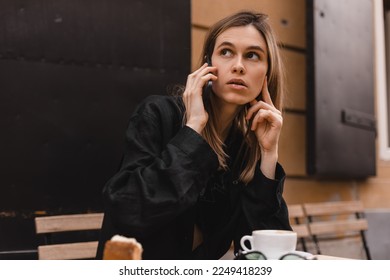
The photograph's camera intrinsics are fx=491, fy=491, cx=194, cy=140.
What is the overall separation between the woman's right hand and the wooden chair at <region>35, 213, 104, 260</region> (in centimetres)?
67

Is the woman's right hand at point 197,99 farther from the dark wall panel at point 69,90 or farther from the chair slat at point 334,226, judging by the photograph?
the chair slat at point 334,226

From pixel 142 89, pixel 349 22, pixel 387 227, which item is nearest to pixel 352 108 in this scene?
pixel 349 22

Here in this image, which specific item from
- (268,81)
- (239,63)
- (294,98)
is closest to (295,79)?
(294,98)

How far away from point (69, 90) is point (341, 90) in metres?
1.95

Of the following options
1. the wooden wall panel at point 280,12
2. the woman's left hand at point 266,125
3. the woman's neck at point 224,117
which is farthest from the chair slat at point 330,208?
the woman's left hand at point 266,125

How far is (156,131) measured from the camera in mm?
1314

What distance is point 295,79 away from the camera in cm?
331

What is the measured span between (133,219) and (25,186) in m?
1.17

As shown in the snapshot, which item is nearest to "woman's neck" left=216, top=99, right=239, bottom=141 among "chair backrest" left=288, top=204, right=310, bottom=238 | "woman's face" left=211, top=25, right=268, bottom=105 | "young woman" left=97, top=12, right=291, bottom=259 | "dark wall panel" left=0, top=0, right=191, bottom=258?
"young woman" left=97, top=12, right=291, bottom=259

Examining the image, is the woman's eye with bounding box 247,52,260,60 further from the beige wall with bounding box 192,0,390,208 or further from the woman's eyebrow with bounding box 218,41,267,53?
the beige wall with bounding box 192,0,390,208

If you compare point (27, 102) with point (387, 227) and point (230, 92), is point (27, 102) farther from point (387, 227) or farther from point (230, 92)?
point (387, 227)

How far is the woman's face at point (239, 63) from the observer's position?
1.31 meters

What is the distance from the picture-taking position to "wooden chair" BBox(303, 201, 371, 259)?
2.90m

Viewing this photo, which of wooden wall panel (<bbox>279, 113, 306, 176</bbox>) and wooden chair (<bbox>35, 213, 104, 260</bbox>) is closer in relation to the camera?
wooden chair (<bbox>35, 213, 104, 260</bbox>)
